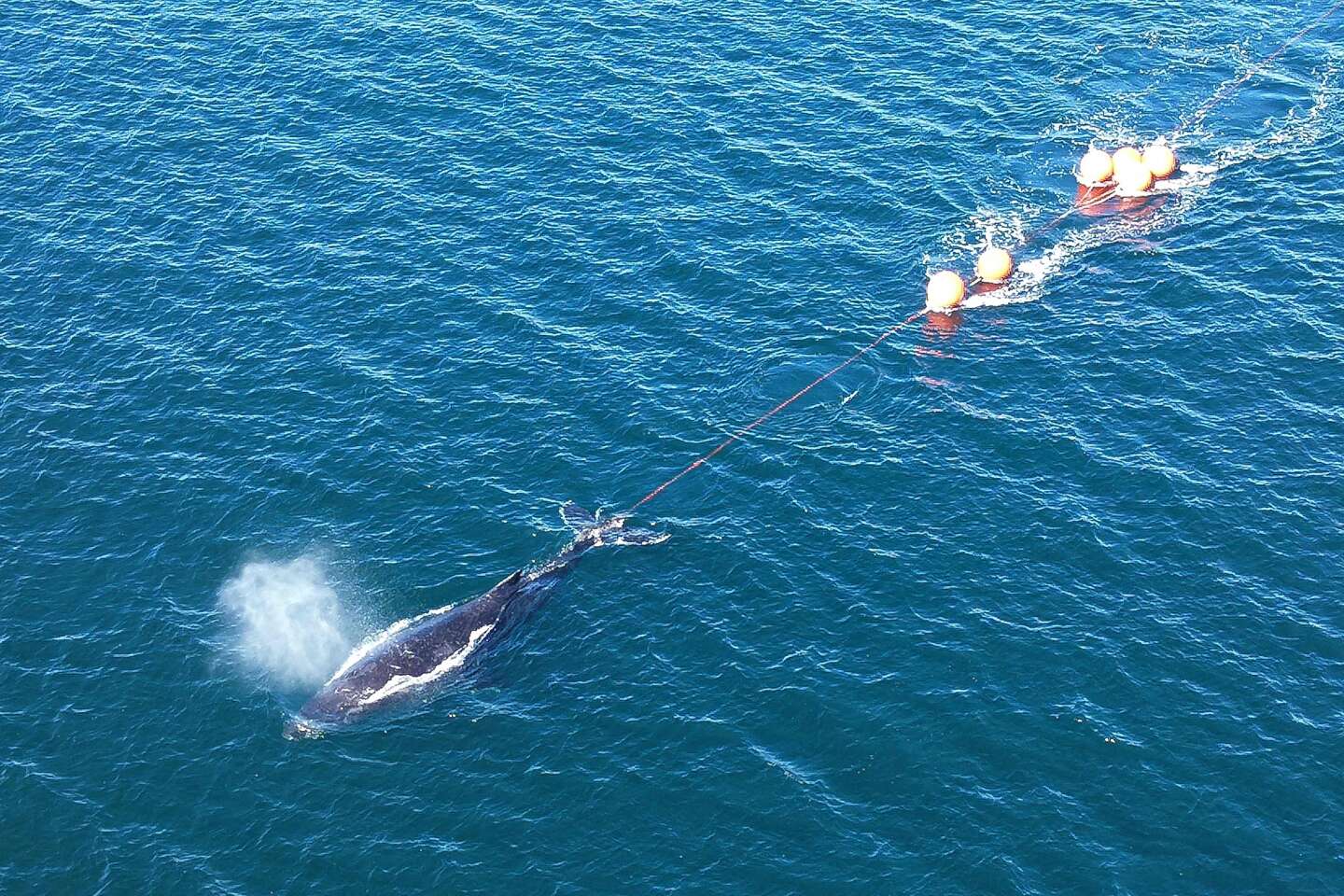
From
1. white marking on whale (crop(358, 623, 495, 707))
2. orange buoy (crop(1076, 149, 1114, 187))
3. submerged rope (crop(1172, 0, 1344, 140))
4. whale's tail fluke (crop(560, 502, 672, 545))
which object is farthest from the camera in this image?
submerged rope (crop(1172, 0, 1344, 140))

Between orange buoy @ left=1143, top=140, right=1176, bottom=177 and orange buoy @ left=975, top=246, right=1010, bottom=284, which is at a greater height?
orange buoy @ left=1143, top=140, right=1176, bottom=177

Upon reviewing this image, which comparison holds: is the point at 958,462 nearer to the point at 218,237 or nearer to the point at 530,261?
the point at 530,261

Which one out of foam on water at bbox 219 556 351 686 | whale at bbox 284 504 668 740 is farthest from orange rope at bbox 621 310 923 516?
foam on water at bbox 219 556 351 686

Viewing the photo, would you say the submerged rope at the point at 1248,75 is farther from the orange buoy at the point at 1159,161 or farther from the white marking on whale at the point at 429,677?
the white marking on whale at the point at 429,677

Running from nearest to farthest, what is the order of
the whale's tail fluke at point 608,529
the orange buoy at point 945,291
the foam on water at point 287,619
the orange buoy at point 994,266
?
the foam on water at point 287,619 < the whale's tail fluke at point 608,529 < the orange buoy at point 945,291 < the orange buoy at point 994,266

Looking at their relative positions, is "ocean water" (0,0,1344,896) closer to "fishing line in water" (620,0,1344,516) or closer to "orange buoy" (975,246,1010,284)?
"fishing line in water" (620,0,1344,516)

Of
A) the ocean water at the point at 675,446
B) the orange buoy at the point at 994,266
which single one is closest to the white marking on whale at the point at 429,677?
the ocean water at the point at 675,446

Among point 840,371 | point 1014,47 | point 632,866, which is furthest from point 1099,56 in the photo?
point 632,866
